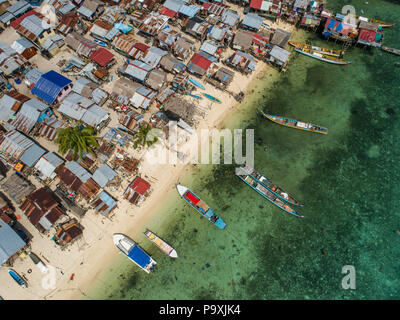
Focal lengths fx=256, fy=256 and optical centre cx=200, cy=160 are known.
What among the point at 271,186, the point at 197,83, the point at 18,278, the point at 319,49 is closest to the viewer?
the point at 18,278

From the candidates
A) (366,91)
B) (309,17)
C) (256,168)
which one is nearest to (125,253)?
(256,168)

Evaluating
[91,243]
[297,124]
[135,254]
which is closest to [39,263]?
[91,243]

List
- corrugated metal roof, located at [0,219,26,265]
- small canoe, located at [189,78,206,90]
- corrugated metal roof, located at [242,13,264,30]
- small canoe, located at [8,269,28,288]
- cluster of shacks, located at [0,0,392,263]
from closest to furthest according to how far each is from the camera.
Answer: corrugated metal roof, located at [0,219,26,265] < small canoe, located at [8,269,28,288] < cluster of shacks, located at [0,0,392,263] < small canoe, located at [189,78,206,90] < corrugated metal roof, located at [242,13,264,30]

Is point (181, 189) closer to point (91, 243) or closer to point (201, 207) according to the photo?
point (201, 207)

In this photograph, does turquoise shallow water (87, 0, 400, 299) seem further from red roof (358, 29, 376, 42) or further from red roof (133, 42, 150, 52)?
red roof (133, 42, 150, 52)

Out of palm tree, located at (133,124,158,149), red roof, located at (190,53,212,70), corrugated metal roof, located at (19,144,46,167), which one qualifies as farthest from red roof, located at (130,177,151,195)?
red roof, located at (190,53,212,70)

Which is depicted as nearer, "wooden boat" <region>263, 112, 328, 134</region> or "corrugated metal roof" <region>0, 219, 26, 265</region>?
"corrugated metal roof" <region>0, 219, 26, 265</region>
